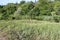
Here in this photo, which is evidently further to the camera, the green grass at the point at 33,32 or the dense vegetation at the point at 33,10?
the dense vegetation at the point at 33,10

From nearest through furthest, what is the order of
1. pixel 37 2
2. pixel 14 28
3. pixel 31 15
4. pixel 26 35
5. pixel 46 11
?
pixel 26 35
pixel 14 28
pixel 31 15
pixel 46 11
pixel 37 2

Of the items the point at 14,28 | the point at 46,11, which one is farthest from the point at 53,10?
the point at 14,28

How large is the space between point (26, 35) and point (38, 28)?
54 cm

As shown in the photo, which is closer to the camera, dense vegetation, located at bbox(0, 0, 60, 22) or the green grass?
the green grass

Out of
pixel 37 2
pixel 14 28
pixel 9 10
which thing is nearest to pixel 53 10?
pixel 37 2

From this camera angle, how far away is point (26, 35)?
6.49m

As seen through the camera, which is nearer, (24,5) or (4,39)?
(4,39)

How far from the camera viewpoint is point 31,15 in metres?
12.3

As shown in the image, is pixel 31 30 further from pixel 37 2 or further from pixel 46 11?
pixel 37 2

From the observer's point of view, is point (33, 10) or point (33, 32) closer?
point (33, 32)

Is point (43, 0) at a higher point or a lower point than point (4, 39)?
higher

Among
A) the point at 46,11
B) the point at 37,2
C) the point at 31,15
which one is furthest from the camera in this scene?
the point at 37,2

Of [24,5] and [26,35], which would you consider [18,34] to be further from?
[24,5]

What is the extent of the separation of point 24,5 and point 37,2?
1.53 m
